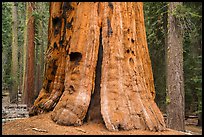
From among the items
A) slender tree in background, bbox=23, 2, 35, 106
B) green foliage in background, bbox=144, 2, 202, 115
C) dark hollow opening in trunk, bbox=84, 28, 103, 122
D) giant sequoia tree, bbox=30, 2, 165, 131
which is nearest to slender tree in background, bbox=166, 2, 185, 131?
green foliage in background, bbox=144, 2, 202, 115

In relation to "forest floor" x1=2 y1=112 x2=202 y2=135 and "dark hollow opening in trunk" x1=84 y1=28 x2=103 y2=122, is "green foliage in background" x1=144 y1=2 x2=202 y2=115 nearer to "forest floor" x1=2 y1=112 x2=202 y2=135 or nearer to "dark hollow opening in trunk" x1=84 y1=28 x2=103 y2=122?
"dark hollow opening in trunk" x1=84 y1=28 x2=103 y2=122

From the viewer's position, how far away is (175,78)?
10867 mm

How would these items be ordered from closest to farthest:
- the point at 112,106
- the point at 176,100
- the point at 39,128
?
the point at 39,128 < the point at 112,106 < the point at 176,100

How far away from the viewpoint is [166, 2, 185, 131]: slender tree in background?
35.8 ft

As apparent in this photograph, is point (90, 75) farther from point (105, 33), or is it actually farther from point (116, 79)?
point (105, 33)

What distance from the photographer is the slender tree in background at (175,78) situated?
10922mm

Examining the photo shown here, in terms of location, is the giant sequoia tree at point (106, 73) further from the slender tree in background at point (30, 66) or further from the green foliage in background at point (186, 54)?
the slender tree in background at point (30, 66)

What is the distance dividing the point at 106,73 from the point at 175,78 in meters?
5.45

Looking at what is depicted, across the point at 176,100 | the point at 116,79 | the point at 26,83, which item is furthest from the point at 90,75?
the point at 26,83

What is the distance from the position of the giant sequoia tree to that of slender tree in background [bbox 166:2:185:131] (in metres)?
4.42

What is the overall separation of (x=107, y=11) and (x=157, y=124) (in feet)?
8.49

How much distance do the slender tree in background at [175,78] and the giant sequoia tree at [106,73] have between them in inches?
174

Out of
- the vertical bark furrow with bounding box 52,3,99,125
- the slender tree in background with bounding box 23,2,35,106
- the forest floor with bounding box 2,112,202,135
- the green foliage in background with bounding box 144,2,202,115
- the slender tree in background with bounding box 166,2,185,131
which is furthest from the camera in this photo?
the slender tree in background with bounding box 23,2,35,106

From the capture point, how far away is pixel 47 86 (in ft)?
24.8
